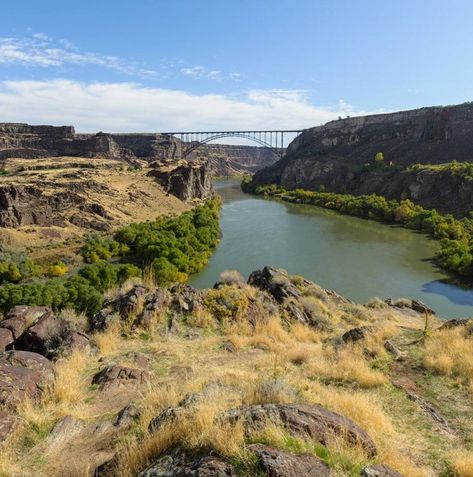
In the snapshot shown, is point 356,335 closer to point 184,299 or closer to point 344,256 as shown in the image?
point 184,299

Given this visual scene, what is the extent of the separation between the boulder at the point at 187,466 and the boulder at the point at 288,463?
0.83 ft

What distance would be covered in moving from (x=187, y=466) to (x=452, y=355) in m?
6.73

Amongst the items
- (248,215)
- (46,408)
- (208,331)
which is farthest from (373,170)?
(46,408)

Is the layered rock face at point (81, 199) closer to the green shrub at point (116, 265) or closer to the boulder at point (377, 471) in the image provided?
the green shrub at point (116, 265)

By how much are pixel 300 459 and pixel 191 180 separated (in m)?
66.1

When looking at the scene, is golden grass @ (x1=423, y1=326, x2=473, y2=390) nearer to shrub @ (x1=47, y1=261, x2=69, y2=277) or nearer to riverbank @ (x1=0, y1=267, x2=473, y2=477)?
riverbank @ (x1=0, y1=267, x2=473, y2=477)

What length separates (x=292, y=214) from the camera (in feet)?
214

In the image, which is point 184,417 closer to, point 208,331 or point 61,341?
point 61,341

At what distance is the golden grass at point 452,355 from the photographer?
7.53m

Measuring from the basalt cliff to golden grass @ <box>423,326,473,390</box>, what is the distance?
160 feet

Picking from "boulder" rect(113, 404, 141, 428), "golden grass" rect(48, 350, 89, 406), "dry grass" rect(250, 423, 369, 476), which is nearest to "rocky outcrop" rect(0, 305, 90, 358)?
"golden grass" rect(48, 350, 89, 406)

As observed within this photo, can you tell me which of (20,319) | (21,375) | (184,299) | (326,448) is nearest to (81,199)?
(184,299)

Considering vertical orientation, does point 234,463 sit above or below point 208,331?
above

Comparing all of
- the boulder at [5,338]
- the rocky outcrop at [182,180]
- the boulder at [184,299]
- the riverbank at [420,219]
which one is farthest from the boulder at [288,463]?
the rocky outcrop at [182,180]
